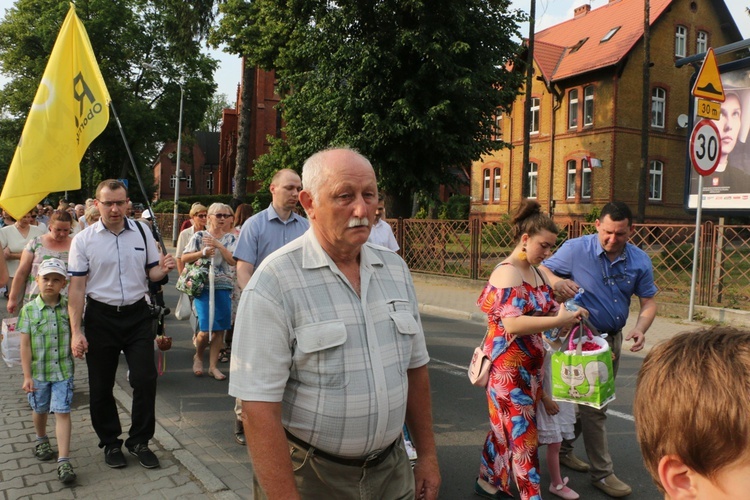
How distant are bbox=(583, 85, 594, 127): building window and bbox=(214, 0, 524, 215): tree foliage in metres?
13.9

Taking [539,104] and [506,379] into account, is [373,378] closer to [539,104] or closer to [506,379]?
[506,379]

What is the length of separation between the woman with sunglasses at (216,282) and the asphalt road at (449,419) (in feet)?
1.20

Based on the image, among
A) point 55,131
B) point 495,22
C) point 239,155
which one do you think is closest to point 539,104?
point 495,22

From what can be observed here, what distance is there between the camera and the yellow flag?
15.9 ft

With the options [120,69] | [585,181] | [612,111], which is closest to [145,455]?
[612,111]

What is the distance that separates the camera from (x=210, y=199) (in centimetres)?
4553

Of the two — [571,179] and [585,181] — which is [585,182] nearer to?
[585,181]

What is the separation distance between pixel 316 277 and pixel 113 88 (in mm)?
44478

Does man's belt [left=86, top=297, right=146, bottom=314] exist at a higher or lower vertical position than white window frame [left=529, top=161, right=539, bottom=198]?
lower

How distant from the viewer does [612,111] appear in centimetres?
3225

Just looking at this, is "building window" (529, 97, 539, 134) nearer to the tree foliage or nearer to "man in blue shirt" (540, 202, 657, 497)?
the tree foliage

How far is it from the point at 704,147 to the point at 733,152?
3.07 meters

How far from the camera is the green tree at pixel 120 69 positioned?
39.9 m

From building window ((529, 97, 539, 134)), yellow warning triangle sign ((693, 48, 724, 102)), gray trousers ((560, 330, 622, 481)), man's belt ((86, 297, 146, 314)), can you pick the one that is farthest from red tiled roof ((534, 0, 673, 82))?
man's belt ((86, 297, 146, 314))
